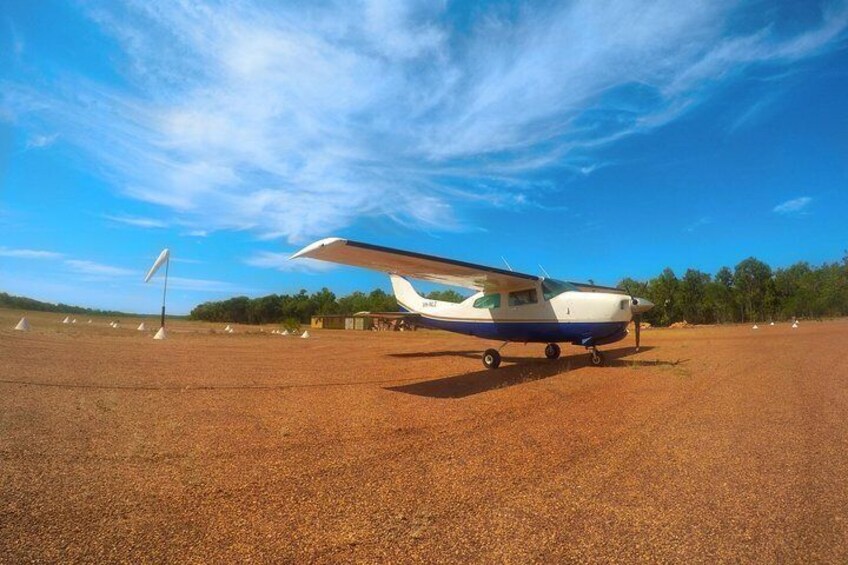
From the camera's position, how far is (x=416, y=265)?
1154 centimetres

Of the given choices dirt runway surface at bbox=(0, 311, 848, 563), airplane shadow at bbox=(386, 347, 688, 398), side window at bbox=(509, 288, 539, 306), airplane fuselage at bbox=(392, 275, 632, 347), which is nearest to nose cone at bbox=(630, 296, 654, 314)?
airplane fuselage at bbox=(392, 275, 632, 347)

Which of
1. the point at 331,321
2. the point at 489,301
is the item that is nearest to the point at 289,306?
the point at 331,321

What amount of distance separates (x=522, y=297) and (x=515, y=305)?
1.09 feet

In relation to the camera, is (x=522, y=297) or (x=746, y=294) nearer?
(x=522, y=297)

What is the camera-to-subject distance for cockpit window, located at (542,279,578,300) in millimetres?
12974

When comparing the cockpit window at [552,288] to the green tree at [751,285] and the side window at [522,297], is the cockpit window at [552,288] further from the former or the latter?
the green tree at [751,285]

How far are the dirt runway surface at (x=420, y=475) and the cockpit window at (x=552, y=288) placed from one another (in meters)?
5.70

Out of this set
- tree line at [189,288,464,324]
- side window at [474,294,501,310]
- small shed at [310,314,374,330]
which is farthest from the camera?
tree line at [189,288,464,324]

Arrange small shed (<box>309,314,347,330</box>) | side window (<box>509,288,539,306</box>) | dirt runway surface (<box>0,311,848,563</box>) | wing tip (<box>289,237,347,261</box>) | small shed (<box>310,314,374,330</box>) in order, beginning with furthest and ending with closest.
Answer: small shed (<box>309,314,347,330</box>), small shed (<box>310,314,374,330</box>), side window (<box>509,288,539,306</box>), wing tip (<box>289,237,347,261</box>), dirt runway surface (<box>0,311,848,563</box>)

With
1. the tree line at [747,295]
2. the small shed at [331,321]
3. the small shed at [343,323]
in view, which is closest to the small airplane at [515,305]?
the small shed at [343,323]

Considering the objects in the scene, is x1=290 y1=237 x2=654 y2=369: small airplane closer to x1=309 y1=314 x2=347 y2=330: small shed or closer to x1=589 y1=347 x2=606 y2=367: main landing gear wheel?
x1=589 y1=347 x2=606 y2=367: main landing gear wheel

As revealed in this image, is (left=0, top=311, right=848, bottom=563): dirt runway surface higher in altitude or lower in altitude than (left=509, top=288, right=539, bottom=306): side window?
lower

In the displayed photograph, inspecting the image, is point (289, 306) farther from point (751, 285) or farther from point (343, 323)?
point (751, 285)

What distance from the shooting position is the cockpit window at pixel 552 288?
42.6ft
